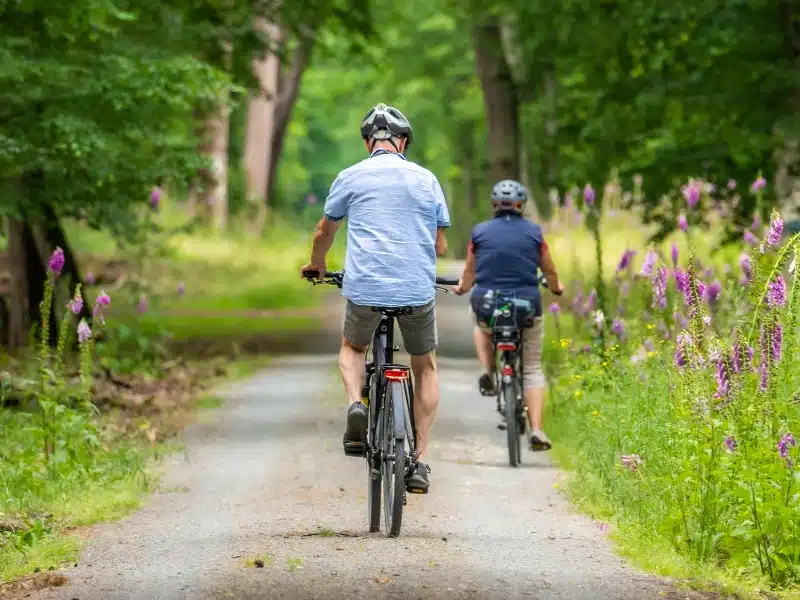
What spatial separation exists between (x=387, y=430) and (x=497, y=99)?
75.0 feet

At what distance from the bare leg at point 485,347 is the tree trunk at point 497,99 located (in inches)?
704

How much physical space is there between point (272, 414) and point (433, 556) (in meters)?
6.47

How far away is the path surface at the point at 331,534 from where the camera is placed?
23.6 feet

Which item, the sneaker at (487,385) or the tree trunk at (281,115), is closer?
the sneaker at (487,385)

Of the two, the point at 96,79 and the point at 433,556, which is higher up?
the point at 96,79

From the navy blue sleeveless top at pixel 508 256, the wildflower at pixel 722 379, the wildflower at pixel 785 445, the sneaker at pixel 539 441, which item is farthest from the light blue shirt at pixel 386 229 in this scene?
the sneaker at pixel 539 441

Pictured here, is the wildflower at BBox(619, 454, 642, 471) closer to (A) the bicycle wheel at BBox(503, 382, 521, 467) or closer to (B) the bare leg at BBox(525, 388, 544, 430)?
(A) the bicycle wheel at BBox(503, 382, 521, 467)

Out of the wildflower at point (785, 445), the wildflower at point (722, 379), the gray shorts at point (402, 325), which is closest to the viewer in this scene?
the wildflower at point (785, 445)

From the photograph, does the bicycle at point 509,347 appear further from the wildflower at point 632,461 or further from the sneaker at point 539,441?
the wildflower at point 632,461

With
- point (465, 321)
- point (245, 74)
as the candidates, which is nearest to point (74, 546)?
point (245, 74)

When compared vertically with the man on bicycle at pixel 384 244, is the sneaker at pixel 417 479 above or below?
below

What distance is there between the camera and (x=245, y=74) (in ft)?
70.7

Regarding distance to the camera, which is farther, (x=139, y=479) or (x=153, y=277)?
(x=153, y=277)

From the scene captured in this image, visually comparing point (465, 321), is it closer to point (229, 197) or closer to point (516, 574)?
point (516, 574)
